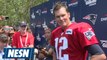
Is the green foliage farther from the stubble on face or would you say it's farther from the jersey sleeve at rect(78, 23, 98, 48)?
the jersey sleeve at rect(78, 23, 98, 48)

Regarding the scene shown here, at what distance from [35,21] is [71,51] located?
825 centimetres

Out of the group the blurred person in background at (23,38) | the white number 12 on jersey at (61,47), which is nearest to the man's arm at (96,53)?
the white number 12 on jersey at (61,47)

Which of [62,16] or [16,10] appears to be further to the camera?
[16,10]

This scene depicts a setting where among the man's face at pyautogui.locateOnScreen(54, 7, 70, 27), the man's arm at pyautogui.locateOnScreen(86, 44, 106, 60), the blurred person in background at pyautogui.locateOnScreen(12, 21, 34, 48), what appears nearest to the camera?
the man's arm at pyautogui.locateOnScreen(86, 44, 106, 60)

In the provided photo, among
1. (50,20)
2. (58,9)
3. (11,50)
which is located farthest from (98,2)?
(50,20)

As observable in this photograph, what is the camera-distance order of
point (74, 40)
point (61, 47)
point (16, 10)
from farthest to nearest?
point (16, 10), point (61, 47), point (74, 40)

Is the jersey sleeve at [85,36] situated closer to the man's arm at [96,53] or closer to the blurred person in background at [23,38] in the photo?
the man's arm at [96,53]

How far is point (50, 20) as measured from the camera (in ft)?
33.4

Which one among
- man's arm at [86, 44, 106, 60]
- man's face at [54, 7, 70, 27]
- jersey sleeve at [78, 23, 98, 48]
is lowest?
man's arm at [86, 44, 106, 60]

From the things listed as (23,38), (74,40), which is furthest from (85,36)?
(23,38)

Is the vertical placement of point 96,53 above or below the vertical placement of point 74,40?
below

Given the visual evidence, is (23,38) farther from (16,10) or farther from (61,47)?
(16,10)

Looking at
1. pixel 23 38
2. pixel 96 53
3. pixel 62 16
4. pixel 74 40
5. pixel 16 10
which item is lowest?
pixel 16 10

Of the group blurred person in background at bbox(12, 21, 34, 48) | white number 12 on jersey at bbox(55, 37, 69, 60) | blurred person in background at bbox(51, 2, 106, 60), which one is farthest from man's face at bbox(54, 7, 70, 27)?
blurred person in background at bbox(12, 21, 34, 48)
